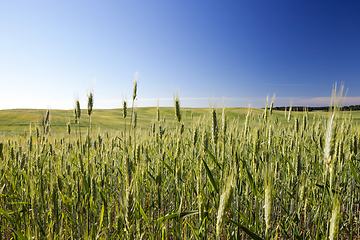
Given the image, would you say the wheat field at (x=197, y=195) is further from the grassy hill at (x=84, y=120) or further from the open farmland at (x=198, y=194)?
the grassy hill at (x=84, y=120)

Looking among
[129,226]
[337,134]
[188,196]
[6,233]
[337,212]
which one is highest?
[337,134]

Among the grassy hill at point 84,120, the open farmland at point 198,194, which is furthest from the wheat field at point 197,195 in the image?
the grassy hill at point 84,120

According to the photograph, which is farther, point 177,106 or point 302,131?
point 302,131

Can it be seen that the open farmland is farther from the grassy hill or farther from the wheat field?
the grassy hill

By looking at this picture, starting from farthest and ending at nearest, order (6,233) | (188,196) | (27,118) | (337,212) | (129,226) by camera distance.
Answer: (27,118)
(6,233)
(188,196)
(129,226)
(337,212)

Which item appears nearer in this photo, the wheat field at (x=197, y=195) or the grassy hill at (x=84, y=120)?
the wheat field at (x=197, y=195)

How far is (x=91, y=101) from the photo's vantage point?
196 cm

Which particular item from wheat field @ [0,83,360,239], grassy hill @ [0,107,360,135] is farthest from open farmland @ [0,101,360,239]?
grassy hill @ [0,107,360,135]

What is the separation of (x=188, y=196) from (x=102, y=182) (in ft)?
2.74

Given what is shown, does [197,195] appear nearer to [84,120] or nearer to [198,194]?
[198,194]

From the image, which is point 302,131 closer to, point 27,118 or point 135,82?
point 135,82

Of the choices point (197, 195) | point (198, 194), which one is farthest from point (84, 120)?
point (198, 194)

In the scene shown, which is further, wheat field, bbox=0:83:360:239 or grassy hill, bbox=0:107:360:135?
grassy hill, bbox=0:107:360:135

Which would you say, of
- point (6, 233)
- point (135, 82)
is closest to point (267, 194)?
point (135, 82)
